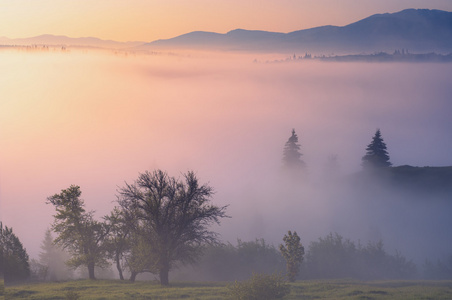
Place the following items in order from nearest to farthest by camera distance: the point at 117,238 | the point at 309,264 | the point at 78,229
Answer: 1. the point at 78,229
2. the point at 117,238
3. the point at 309,264

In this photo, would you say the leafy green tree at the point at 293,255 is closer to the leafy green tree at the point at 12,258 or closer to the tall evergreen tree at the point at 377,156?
the leafy green tree at the point at 12,258

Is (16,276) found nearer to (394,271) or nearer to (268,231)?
(394,271)

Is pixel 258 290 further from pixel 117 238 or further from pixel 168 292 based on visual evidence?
pixel 117 238

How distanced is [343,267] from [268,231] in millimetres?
40380

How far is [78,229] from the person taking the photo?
4828 centimetres

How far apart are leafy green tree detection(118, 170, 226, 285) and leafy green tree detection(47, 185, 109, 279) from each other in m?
5.55

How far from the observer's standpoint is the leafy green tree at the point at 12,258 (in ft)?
125

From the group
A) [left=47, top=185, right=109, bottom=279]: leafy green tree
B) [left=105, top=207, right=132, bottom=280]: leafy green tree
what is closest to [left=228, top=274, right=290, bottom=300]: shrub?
[left=105, top=207, right=132, bottom=280]: leafy green tree

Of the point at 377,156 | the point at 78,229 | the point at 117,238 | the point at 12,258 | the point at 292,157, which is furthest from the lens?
the point at 292,157

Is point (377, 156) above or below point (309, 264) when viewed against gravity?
above

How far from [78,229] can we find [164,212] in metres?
10.9

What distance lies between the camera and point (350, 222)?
4375 inches

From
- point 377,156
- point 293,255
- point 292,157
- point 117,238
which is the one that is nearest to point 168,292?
point 117,238

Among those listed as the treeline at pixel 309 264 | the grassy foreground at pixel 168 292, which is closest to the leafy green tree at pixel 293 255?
the grassy foreground at pixel 168 292
